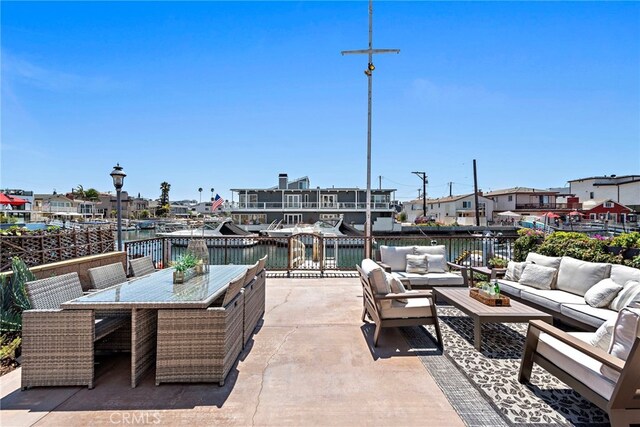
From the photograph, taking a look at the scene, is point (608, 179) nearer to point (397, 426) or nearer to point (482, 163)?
point (482, 163)

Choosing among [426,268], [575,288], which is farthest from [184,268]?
[575,288]

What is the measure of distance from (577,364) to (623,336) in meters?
0.34

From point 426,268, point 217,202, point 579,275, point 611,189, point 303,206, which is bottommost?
point 426,268

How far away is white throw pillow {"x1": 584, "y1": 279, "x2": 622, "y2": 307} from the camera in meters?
3.30

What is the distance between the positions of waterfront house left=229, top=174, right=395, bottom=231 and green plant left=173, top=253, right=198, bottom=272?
65.0ft

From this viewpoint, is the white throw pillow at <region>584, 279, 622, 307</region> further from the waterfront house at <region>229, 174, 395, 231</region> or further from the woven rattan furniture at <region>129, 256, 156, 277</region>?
the waterfront house at <region>229, 174, 395, 231</region>

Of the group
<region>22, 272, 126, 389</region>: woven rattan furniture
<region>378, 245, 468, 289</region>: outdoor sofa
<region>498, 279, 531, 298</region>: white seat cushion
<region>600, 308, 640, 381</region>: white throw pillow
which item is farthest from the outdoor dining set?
<region>498, 279, 531, 298</region>: white seat cushion

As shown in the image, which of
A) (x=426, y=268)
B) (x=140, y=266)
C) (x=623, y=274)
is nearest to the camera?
(x=623, y=274)

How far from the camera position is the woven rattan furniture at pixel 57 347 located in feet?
7.46

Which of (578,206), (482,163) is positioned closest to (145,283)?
(482,163)

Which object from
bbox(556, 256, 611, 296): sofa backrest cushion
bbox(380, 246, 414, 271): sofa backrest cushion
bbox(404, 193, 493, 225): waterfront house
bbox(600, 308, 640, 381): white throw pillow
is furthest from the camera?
bbox(404, 193, 493, 225): waterfront house

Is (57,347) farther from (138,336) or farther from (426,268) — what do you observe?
(426,268)

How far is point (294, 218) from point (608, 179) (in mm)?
34155

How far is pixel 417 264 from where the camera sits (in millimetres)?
5152
